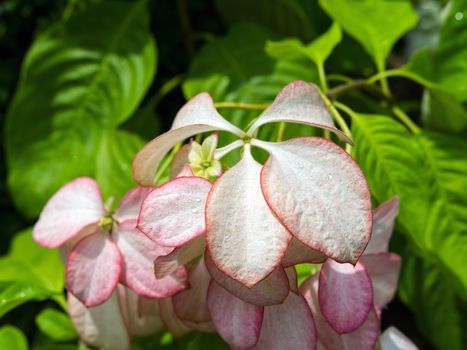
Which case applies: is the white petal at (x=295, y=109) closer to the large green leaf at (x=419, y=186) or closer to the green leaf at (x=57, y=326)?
the large green leaf at (x=419, y=186)

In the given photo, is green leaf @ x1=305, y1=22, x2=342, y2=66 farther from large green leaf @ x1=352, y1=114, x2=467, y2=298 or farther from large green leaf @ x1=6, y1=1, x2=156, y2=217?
large green leaf @ x1=6, y1=1, x2=156, y2=217

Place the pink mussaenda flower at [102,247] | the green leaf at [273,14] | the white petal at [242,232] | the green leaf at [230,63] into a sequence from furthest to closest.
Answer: the green leaf at [273,14] → the green leaf at [230,63] → the pink mussaenda flower at [102,247] → the white petal at [242,232]

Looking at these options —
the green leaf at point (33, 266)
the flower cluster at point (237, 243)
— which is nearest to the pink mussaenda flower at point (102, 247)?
the flower cluster at point (237, 243)

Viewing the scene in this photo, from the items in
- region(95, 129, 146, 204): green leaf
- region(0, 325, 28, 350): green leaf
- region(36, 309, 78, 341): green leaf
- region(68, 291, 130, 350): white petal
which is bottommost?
region(36, 309, 78, 341): green leaf

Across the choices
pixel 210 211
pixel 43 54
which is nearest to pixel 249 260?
pixel 210 211

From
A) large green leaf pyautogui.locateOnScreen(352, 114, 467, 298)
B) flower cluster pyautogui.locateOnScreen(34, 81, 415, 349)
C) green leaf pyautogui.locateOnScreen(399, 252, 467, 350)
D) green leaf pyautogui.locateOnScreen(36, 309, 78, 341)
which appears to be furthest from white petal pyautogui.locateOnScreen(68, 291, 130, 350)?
green leaf pyautogui.locateOnScreen(399, 252, 467, 350)

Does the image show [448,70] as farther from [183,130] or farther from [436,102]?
[183,130]
